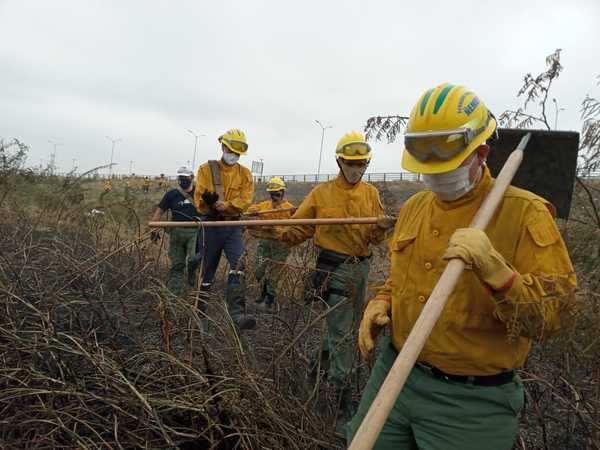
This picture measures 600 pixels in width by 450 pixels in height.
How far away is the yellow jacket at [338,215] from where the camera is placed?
3682 mm

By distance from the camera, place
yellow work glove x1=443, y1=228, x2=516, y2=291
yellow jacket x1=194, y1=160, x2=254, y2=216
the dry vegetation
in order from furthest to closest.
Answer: yellow jacket x1=194, y1=160, x2=254, y2=216, the dry vegetation, yellow work glove x1=443, y1=228, x2=516, y2=291

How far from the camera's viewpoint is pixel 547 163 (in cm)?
224

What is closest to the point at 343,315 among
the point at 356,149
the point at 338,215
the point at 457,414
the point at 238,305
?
the point at 338,215

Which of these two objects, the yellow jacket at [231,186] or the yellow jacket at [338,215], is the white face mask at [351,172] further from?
the yellow jacket at [231,186]

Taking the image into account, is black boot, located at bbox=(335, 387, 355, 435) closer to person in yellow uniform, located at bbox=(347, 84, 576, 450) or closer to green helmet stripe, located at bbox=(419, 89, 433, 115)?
person in yellow uniform, located at bbox=(347, 84, 576, 450)

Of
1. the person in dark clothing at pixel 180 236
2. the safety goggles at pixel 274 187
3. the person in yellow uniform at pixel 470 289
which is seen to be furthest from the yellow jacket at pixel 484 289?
the safety goggles at pixel 274 187

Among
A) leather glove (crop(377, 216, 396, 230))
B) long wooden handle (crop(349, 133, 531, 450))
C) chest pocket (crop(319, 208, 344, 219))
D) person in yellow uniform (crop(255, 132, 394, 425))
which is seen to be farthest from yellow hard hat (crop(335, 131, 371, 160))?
long wooden handle (crop(349, 133, 531, 450))

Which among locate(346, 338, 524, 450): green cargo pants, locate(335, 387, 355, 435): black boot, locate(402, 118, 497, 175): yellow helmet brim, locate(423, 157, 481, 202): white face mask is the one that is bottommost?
locate(335, 387, 355, 435): black boot

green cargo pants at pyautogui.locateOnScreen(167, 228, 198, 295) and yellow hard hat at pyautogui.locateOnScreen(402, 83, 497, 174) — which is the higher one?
yellow hard hat at pyautogui.locateOnScreen(402, 83, 497, 174)

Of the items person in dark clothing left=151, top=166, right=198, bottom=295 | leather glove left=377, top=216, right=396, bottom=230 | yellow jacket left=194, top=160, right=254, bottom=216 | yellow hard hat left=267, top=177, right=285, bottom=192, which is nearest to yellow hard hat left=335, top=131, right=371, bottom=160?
leather glove left=377, top=216, right=396, bottom=230

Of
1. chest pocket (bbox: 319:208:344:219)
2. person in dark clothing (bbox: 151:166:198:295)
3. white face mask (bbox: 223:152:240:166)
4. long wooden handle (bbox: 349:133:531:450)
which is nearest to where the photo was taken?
long wooden handle (bbox: 349:133:531:450)

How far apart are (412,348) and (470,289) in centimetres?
41

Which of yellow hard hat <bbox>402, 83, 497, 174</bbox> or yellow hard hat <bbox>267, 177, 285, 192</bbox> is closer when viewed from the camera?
yellow hard hat <bbox>402, 83, 497, 174</bbox>

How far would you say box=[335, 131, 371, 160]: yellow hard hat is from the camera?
3.76m
